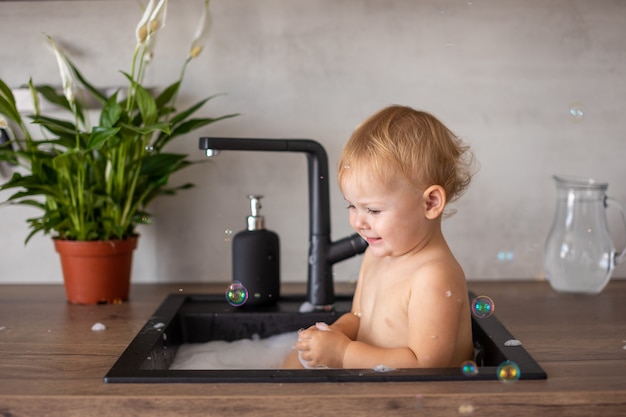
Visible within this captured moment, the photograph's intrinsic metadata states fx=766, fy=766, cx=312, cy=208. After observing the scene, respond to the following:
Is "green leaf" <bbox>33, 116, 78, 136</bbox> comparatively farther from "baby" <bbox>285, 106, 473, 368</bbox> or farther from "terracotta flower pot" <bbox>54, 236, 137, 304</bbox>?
"baby" <bbox>285, 106, 473, 368</bbox>

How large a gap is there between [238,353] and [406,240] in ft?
1.20

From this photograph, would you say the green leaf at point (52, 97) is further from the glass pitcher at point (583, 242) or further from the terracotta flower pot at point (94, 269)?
the glass pitcher at point (583, 242)

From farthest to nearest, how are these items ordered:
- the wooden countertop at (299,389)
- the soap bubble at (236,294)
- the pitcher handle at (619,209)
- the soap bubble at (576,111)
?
the soap bubble at (576,111), the pitcher handle at (619,209), the soap bubble at (236,294), the wooden countertop at (299,389)

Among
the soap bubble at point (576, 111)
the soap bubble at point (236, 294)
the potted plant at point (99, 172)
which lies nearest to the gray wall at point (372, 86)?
the soap bubble at point (576, 111)

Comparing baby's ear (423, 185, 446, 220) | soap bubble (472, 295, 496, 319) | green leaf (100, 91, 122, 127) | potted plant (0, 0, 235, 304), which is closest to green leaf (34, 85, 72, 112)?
potted plant (0, 0, 235, 304)

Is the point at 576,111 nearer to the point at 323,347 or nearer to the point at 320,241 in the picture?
the point at 320,241

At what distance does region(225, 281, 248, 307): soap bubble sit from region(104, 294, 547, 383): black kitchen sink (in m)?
0.03

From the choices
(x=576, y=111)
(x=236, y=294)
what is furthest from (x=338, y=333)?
(x=576, y=111)

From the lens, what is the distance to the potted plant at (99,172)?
1.37 meters

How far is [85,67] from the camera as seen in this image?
1.60m

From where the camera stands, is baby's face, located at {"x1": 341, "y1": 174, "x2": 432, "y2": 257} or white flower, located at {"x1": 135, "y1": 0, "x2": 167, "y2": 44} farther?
white flower, located at {"x1": 135, "y1": 0, "x2": 167, "y2": 44}

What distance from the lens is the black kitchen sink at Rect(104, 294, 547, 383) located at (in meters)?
0.95

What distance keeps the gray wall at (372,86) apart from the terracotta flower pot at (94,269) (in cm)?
20

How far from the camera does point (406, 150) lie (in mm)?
1090
